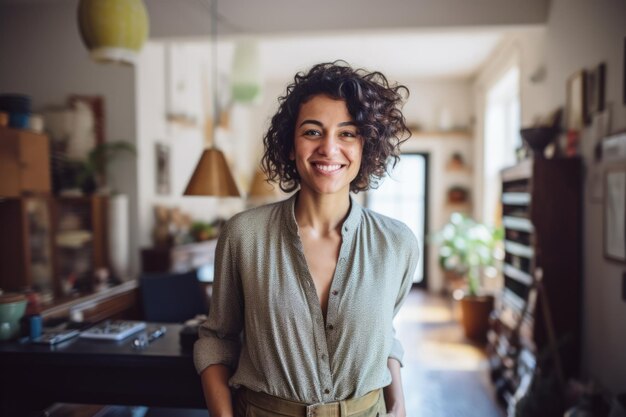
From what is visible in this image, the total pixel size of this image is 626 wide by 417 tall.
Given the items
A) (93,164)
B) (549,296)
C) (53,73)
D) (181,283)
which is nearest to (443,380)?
(549,296)

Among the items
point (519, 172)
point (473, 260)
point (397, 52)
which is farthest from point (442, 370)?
point (397, 52)

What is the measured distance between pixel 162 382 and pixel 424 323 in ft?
14.9

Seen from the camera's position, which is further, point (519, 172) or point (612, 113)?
point (519, 172)

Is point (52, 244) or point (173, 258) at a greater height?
point (52, 244)

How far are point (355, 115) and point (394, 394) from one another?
0.80 metres

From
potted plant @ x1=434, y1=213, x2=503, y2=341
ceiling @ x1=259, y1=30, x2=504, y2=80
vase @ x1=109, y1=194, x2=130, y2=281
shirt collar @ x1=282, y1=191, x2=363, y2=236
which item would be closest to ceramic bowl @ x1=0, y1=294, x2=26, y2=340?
shirt collar @ x1=282, y1=191, x2=363, y2=236

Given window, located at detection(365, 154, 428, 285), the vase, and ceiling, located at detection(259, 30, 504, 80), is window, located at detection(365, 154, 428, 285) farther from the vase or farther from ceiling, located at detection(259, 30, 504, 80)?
the vase

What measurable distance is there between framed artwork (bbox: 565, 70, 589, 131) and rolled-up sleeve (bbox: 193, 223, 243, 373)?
2.88 m

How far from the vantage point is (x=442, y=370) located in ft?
14.2

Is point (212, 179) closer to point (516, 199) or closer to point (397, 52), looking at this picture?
point (516, 199)

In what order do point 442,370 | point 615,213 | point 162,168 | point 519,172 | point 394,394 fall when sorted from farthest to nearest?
point 162,168 → point 442,370 → point 519,172 → point 615,213 → point 394,394

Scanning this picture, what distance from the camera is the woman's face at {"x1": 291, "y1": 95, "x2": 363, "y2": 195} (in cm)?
124

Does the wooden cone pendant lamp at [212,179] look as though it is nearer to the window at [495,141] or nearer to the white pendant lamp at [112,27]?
the white pendant lamp at [112,27]

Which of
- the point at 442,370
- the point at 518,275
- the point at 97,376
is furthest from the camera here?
the point at 442,370
